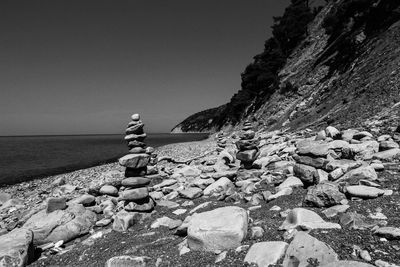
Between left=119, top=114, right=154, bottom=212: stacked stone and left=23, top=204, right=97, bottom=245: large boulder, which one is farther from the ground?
left=119, top=114, right=154, bottom=212: stacked stone

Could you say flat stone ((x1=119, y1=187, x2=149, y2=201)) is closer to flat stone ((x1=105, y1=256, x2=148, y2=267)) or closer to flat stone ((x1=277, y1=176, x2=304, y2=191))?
flat stone ((x1=105, y1=256, x2=148, y2=267))

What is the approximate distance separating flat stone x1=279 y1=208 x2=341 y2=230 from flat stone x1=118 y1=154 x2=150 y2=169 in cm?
662

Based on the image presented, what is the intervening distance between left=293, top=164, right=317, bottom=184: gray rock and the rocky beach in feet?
0.11

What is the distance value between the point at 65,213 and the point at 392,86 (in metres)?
19.8

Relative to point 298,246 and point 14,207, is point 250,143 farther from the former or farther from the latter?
point 14,207

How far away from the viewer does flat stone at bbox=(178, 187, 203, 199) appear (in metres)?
12.0

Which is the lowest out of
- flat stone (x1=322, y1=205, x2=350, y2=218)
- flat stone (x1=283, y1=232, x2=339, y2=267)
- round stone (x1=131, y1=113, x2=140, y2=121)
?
flat stone (x1=283, y1=232, x2=339, y2=267)

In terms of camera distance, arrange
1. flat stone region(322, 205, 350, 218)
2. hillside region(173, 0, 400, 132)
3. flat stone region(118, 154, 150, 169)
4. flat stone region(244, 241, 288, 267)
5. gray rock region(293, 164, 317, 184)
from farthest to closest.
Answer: hillside region(173, 0, 400, 132)
flat stone region(118, 154, 150, 169)
gray rock region(293, 164, 317, 184)
flat stone region(322, 205, 350, 218)
flat stone region(244, 241, 288, 267)

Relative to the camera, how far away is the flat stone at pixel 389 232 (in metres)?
5.23

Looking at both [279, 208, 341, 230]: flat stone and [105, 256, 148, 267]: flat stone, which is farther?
[105, 256, 148, 267]: flat stone

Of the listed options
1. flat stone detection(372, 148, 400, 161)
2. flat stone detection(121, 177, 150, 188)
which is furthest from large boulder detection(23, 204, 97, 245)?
flat stone detection(372, 148, 400, 161)

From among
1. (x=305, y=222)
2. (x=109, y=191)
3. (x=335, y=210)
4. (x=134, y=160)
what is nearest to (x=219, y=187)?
(x=134, y=160)

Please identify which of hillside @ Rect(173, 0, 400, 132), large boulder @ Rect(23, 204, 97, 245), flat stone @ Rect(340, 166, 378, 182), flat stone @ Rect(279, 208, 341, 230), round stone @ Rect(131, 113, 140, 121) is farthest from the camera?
hillside @ Rect(173, 0, 400, 132)

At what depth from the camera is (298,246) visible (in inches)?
210
